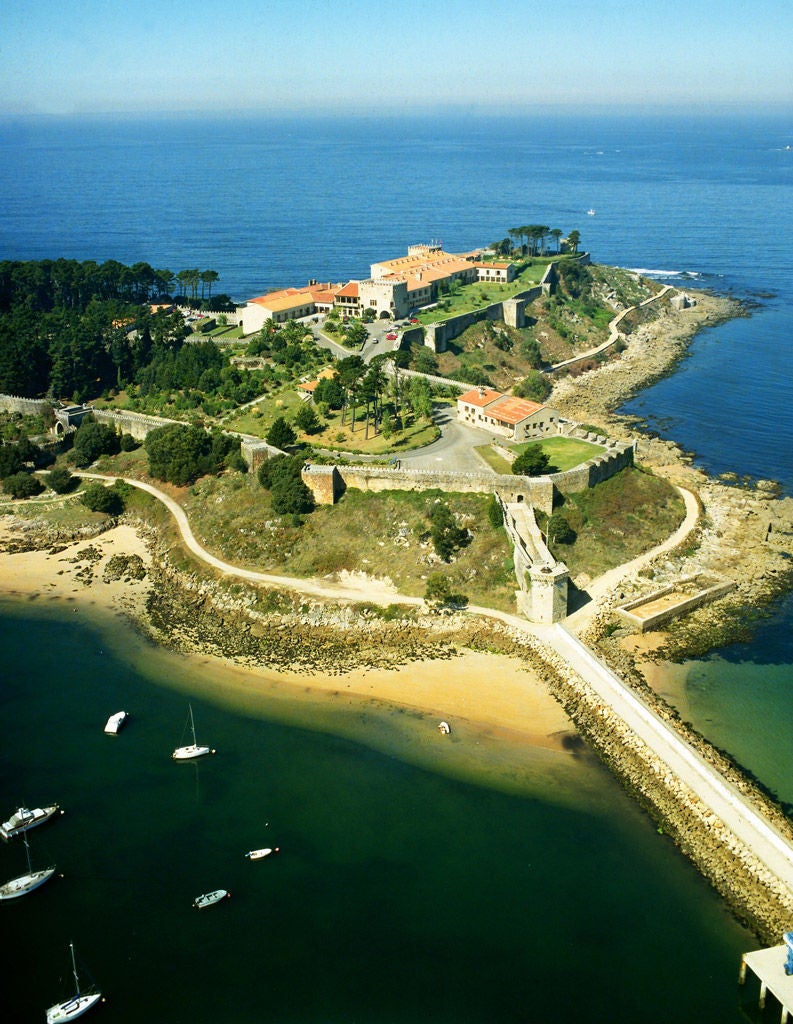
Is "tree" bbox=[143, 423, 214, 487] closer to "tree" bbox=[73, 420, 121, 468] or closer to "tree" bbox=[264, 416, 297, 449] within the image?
"tree" bbox=[264, 416, 297, 449]

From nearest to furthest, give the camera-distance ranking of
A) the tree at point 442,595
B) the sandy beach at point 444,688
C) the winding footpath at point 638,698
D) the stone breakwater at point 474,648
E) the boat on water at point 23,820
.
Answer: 1. the stone breakwater at point 474,648
2. the winding footpath at point 638,698
3. the boat on water at point 23,820
4. the sandy beach at point 444,688
5. the tree at point 442,595

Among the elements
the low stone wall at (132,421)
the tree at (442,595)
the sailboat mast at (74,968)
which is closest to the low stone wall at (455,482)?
the tree at (442,595)

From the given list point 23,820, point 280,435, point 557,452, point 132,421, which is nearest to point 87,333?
point 132,421

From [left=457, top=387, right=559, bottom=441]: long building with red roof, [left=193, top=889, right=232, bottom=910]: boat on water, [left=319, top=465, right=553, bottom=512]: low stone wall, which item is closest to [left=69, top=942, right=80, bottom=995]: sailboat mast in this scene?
[left=193, top=889, right=232, bottom=910]: boat on water

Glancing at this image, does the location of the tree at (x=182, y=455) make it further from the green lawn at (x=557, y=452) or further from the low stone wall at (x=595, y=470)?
the low stone wall at (x=595, y=470)

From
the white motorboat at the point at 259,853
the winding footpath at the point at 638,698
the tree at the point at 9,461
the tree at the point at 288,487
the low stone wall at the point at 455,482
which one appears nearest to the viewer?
the winding footpath at the point at 638,698

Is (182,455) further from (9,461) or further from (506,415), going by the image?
(506,415)
